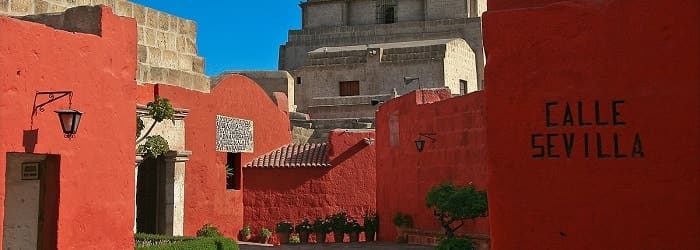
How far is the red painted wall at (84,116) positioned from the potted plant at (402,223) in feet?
→ 20.7

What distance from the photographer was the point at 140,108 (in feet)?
39.9

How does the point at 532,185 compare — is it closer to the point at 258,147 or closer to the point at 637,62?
the point at 637,62

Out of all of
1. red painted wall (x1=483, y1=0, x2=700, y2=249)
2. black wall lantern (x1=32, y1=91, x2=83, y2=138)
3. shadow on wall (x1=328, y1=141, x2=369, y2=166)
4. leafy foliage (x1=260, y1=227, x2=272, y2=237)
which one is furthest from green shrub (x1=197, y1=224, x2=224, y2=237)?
red painted wall (x1=483, y1=0, x2=700, y2=249)

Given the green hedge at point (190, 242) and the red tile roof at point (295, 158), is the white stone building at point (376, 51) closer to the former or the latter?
the red tile roof at point (295, 158)

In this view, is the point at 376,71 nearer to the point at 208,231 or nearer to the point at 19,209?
the point at 208,231

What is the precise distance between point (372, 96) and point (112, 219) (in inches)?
692

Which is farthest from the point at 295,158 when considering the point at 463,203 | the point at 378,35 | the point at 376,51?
the point at 378,35

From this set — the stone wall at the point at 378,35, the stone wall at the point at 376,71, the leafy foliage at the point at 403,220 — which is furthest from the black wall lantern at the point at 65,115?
the stone wall at the point at 378,35

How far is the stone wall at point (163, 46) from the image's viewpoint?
12383 mm

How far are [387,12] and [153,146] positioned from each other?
72.0 feet

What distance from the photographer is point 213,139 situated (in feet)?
49.7

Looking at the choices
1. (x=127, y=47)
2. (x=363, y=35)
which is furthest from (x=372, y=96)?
(x=127, y=47)

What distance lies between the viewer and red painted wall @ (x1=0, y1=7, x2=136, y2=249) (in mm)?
6785

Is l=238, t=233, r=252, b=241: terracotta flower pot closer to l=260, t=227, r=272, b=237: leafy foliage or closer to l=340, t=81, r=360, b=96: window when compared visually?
l=260, t=227, r=272, b=237: leafy foliage
